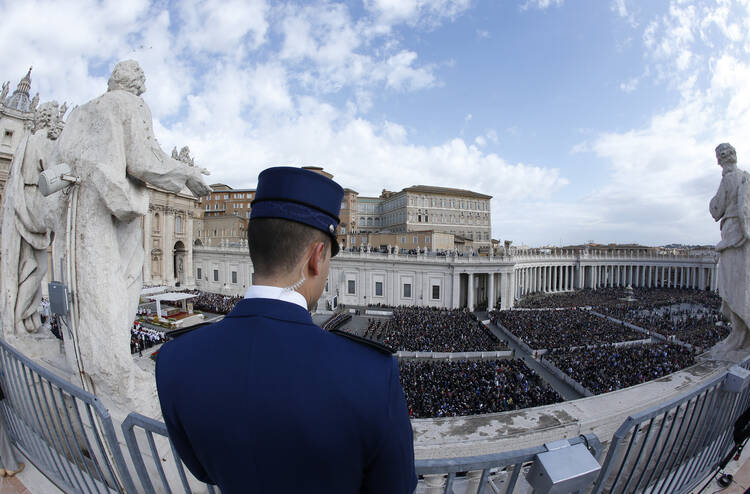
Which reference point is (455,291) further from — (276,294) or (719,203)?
(276,294)

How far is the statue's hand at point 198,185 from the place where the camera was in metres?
3.30

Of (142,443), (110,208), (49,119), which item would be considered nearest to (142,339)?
(49,119)

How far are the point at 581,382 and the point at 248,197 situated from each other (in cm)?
6036

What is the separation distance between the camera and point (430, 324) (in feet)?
79.7

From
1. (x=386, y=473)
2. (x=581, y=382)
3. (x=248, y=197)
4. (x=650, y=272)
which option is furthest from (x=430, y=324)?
(x=650, y=272)

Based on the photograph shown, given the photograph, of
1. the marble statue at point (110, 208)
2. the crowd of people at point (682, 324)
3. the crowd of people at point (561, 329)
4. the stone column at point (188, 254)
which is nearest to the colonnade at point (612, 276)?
the crowd of people at point (682, 324)

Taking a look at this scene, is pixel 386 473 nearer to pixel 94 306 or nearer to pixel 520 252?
pixel 94 306

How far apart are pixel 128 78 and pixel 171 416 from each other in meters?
3.76

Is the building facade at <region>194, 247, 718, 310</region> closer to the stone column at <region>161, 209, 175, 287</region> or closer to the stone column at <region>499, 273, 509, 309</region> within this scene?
the stone column at <region>499, 273, 509, 309</region>

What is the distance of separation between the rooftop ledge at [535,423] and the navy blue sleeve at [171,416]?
4628 mm

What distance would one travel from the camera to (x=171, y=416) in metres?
1.28

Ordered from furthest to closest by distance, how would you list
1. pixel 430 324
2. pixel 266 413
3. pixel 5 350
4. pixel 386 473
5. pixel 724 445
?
1. pixel 430 324
2. pixel 724 445
3. pixel 5 350
4. pixel 386 473
5. pixel 266 413

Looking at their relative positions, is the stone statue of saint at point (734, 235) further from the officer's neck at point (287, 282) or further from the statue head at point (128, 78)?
the statue head at point (128, 78)

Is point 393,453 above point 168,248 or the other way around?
the other way around
